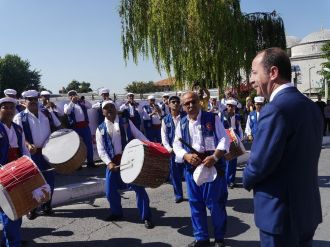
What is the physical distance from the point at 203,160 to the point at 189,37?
43.5ft

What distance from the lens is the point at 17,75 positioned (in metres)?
59.9

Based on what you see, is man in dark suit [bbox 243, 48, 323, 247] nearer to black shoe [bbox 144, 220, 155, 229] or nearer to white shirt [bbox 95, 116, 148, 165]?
black shoe [bbox 144, 220, 155, 229]

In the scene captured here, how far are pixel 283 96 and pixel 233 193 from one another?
6055 mm

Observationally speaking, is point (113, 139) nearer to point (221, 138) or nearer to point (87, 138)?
point (221, 138)

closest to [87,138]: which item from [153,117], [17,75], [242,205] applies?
[153,117]

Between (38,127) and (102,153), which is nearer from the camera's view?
(102,153)

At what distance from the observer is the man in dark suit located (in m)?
2.52

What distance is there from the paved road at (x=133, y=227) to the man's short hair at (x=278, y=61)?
3.25 metres

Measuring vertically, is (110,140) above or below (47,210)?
above

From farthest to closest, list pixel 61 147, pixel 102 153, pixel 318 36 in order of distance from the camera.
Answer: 1. pixel 318 36
2. pixel 61 147
3. pixel 102 153

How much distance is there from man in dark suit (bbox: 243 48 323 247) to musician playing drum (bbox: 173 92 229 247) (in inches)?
101

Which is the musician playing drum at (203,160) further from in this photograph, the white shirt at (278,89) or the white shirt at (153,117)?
the white shirt at (153,117)

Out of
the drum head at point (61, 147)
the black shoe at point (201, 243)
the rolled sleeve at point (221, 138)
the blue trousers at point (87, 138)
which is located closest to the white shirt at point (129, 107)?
the blue trousers at point (87, 138)

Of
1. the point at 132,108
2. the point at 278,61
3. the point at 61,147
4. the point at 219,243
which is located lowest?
the point at 219,243
